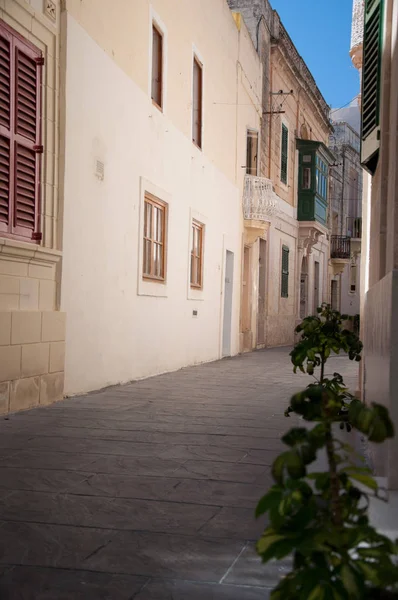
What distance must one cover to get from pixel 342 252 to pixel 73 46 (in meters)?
27.0

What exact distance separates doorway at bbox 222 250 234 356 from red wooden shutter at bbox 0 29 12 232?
10481 millimetres

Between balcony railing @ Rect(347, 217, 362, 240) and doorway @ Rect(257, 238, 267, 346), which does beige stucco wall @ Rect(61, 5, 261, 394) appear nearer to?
doorway @ Rect(257, 238, 267, 346)

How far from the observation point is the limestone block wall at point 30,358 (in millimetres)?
6984

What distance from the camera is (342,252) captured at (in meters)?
34.2

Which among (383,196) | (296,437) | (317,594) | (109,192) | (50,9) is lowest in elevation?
(317,594)

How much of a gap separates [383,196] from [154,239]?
25.1 ft

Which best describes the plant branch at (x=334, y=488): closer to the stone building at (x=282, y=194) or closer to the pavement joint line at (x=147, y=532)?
the pavement joint line at (x=147, y=532)

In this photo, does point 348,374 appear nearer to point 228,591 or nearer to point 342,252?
point 228,591

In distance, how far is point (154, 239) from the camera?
11766mm

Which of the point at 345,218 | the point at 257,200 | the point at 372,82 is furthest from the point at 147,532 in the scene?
the point at 345,218

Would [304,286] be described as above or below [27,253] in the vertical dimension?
above

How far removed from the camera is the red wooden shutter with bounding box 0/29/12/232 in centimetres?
702

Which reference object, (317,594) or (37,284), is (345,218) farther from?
(317,594)

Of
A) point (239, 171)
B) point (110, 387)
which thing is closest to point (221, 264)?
point (239, 171)
